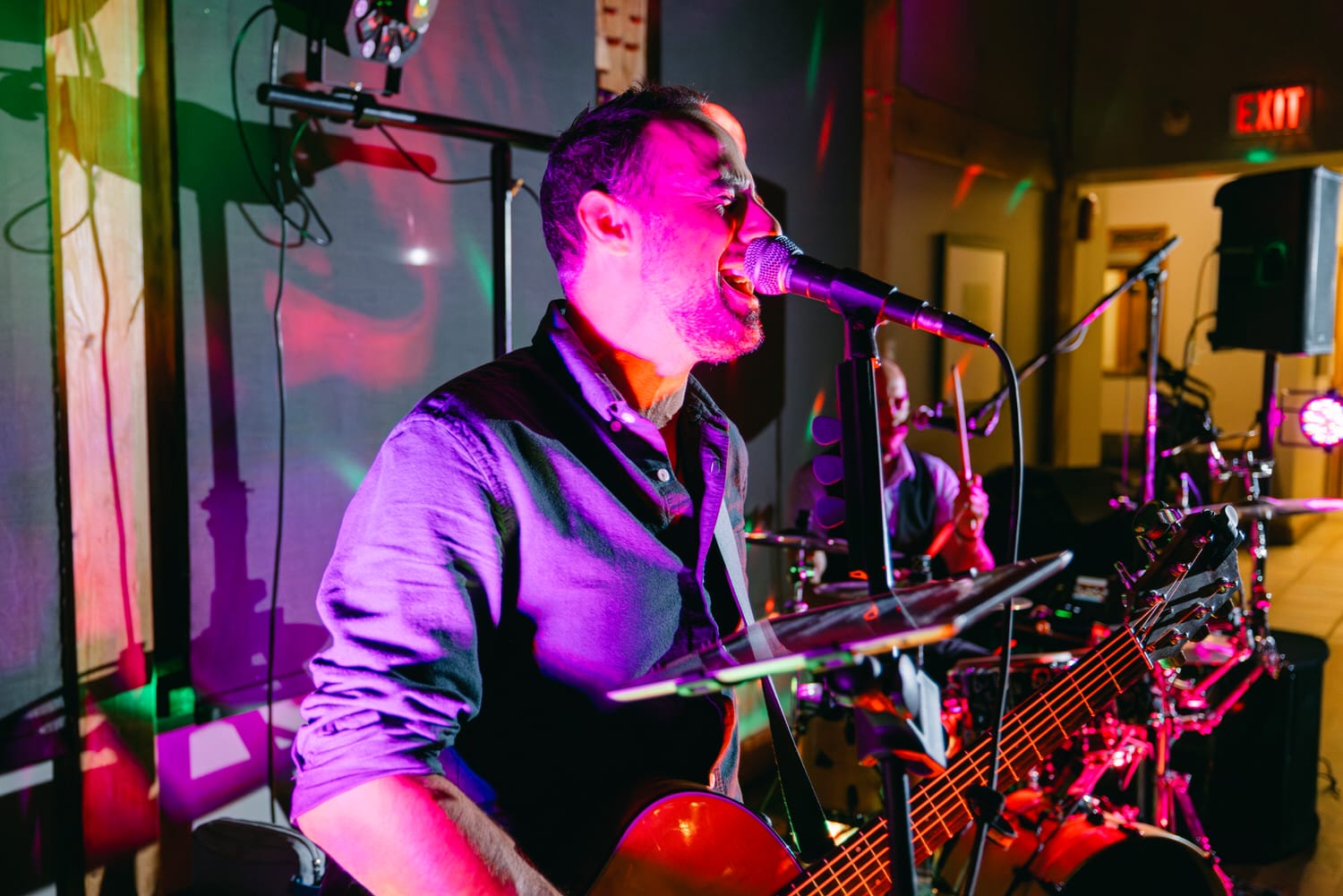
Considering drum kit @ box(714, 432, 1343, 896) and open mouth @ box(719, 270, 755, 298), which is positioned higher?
open mouth @ box(719, 270, 755, 298)

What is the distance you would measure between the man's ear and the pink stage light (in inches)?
133

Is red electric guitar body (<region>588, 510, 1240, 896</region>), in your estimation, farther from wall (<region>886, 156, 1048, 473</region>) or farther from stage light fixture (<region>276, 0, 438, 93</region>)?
wall (<region>886, 156, 1048, 473</region>)

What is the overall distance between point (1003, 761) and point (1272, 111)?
280 inches

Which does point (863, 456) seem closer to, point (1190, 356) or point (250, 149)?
point (250, 149)

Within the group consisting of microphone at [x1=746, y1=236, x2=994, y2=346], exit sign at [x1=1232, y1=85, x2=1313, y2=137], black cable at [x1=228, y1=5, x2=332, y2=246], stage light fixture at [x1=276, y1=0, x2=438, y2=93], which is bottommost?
microphone at [x1=746, y1=236, x2=994, y2=346]

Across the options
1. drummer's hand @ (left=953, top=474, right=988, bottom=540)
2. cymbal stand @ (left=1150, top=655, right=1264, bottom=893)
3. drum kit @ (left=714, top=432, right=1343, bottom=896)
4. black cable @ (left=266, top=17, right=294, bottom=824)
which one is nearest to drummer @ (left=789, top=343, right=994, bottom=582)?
drummer's hand @ (left=953, top=474, right=988, bottom=540)

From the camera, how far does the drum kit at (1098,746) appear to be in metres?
2.38

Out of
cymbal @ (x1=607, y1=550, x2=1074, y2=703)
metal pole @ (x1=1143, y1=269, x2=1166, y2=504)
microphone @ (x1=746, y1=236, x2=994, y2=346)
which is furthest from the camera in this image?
metal pole @ (x1=1143, y1=269, x2=1166, y2=504)

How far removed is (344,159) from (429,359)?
65 centimetres

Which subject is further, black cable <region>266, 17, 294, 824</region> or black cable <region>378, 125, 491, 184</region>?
black cable <region>378, 125, 491, 184</region>

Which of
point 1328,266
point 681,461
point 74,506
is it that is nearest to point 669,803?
point 681,461

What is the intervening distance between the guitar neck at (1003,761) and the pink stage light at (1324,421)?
→ 279cm

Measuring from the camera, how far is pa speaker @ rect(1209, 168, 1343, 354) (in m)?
4.17

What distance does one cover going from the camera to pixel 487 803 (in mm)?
1289
